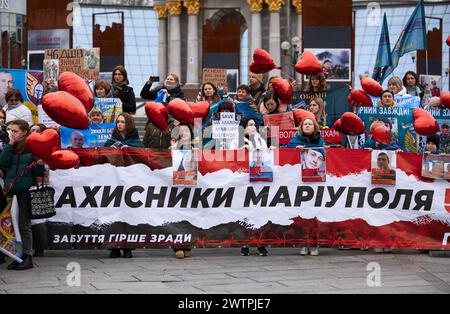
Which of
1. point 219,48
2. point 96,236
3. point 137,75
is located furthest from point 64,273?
point 137,75

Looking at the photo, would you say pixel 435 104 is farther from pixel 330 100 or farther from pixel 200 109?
pixel 200 109

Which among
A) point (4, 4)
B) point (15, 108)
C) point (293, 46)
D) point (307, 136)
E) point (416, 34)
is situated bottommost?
point (307, 136)

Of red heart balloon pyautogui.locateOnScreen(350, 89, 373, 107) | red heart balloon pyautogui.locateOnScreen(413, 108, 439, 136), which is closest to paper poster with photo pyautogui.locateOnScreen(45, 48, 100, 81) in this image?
red heart balloon pyautogui.locateOnScreen(350, 89, 373, 107)

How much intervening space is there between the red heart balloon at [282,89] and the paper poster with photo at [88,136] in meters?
2.13

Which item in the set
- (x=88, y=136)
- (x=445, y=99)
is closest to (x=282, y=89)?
(x=445, y=99)

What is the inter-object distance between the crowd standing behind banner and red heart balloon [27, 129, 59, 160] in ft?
1.92

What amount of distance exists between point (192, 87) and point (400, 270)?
31.0 m

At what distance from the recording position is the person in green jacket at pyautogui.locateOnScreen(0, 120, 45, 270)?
9.01 metres

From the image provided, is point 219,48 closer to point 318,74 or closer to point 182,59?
point 318,74

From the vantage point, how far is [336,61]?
13750mm

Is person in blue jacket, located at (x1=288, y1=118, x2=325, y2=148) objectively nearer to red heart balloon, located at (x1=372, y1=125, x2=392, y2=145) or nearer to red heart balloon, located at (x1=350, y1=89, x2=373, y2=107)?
red heart balloon, located at (x1=372, y1=125, x2=392, y2=145)

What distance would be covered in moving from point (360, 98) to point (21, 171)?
4335 mm

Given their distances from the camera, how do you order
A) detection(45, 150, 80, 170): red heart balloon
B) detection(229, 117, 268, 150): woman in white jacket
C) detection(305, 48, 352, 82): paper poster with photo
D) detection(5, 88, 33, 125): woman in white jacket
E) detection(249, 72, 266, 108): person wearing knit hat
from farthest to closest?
detection(305, 48, 352, 82): paper poster with photo, detection(249, 72, 266, 108): person wearing knit hat, detection(5, 88, 33, 125): woman in white jacket, detection(229, 117, 268, 150): woman in white jacket, detection(45, 150, 80, 170): red heart balloon

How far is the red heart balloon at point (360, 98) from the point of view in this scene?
1049cm
